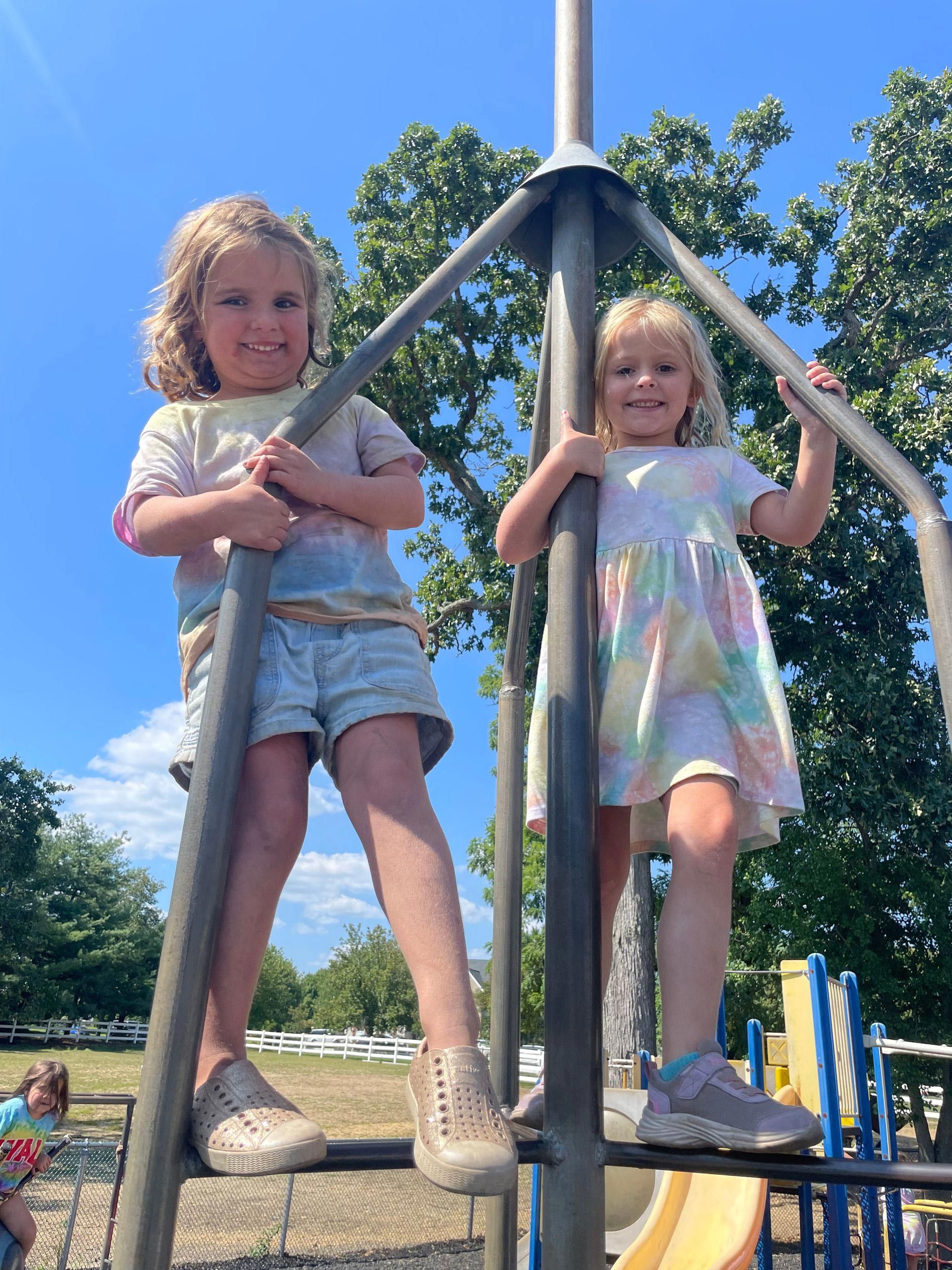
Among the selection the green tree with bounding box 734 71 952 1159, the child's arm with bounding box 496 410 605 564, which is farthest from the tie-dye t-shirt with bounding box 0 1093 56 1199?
the green tree with bounding box 734 71 952 1159

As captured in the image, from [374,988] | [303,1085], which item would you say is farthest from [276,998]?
[303,1085]

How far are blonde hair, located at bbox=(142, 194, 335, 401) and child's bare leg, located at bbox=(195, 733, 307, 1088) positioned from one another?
0.76 m

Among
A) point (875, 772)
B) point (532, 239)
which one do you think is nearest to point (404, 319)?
point (532, 239)

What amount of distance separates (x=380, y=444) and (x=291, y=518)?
0.35 metres

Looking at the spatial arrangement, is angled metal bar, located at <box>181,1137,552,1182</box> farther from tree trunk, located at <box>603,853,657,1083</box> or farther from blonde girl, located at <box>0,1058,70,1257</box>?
tree trunk, located at <box>603,853,657,1083</box>

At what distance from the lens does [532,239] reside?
1.89 meters

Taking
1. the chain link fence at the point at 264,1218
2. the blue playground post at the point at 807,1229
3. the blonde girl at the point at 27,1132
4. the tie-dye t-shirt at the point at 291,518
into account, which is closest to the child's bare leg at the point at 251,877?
the tie-dye t-shirt at the point at 291,518

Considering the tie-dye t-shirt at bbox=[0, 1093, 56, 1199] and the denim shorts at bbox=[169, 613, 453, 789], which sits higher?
the denim shorts at bbox=[169, 613, 453, 789]

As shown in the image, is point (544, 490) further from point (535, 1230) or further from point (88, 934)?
point (88, 934)

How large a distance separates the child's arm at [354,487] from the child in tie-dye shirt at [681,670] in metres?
0.20

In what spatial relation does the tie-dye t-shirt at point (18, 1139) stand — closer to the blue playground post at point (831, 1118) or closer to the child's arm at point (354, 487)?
the blue playground post at point (831, 1118)

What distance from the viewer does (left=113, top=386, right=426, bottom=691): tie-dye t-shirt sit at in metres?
1.48

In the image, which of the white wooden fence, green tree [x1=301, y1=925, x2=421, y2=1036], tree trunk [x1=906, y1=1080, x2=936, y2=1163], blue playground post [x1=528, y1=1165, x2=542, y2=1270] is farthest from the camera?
green tree [x1=301, y1=925, x2=421, y2=1036]

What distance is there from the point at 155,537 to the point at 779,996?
1559cm
